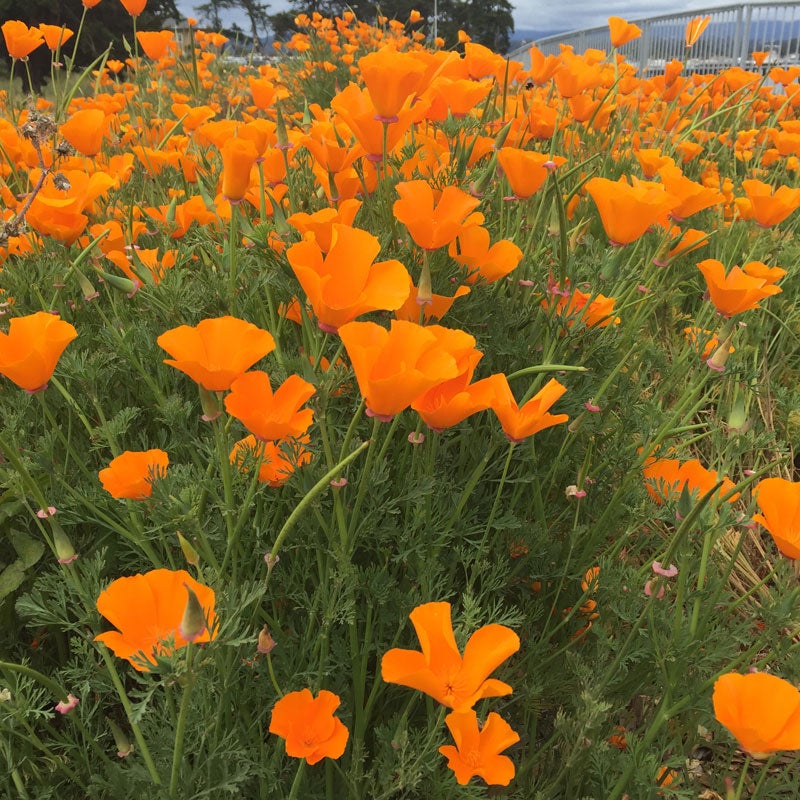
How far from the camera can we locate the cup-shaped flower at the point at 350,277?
0.91 metres

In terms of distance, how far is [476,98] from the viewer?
1657 mm

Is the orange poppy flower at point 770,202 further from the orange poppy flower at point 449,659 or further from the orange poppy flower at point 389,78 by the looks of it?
the orange poppy flower at point 449,659

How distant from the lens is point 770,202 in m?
1.60

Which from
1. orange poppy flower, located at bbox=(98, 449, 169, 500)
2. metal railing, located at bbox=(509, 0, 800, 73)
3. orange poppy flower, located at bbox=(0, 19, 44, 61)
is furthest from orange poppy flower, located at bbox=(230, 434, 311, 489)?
metal railing, located at bbox=(509, 0, 800, 73)

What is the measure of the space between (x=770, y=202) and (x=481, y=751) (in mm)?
1422

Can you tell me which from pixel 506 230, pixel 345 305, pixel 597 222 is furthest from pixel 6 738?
pixel 597 222

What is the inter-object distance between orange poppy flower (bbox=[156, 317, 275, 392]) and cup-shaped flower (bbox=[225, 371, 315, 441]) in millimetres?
22

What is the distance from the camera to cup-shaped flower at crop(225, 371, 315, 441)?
86 centimetres

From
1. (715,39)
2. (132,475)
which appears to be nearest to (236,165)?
(132,475)

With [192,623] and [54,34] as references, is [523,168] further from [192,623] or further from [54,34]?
[54,34]

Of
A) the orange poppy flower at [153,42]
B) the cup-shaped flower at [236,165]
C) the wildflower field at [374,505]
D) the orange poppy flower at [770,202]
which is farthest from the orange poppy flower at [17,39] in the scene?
the orange poppy flower at [770,202]

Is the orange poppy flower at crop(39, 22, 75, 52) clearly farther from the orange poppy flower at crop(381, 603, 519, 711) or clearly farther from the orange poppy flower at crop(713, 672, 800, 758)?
the orange poppy flower at crop(713, 672, 800, 758)

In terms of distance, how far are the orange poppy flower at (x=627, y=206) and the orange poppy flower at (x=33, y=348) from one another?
36.6 inches

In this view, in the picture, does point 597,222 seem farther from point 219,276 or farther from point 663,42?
point 663,42
